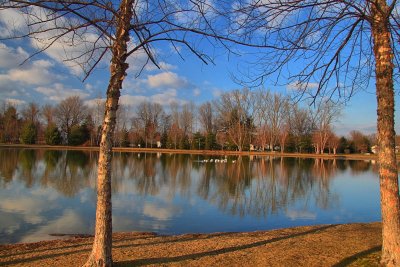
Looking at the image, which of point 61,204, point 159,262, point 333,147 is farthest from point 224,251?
point 333,147

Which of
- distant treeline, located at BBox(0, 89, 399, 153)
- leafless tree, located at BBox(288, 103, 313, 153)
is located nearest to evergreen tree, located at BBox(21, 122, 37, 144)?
distant treeline, located at BBox(0, 89, 399, 153)

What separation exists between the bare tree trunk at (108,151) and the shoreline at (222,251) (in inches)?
23.3

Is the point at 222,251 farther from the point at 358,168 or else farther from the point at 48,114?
the point at 48,114

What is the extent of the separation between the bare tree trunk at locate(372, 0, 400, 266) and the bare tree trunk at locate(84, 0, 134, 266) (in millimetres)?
3441

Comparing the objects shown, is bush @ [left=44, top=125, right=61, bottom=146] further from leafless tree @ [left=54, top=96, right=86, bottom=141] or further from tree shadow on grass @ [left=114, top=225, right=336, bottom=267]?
tree shadow on grass @ [left=114, top=225, right=336, bottom=267]

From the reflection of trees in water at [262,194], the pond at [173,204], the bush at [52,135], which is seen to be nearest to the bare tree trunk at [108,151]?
the pond at [173,204]

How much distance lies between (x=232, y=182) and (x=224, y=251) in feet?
53.7

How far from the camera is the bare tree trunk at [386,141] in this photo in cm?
500

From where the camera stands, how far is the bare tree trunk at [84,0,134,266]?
4.72 m

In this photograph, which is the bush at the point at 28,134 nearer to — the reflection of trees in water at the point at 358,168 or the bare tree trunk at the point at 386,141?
the reflection of trees in water at the point at 358,168

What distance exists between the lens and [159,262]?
5.39 metres

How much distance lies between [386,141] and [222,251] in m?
3.10

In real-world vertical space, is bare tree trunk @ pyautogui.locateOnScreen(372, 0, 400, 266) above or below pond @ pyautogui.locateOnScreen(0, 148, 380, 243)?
above

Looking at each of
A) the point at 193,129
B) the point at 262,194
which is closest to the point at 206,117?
the point at 193,129
